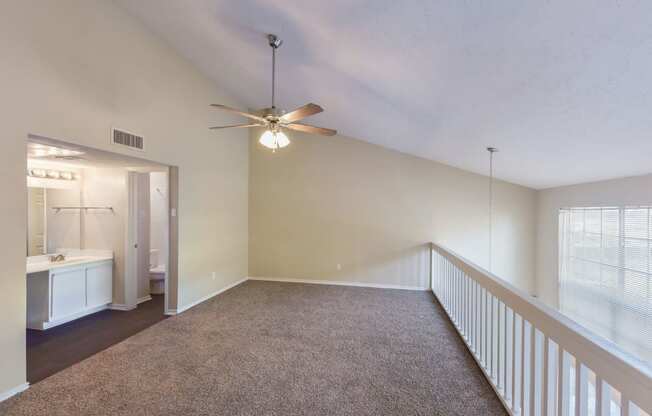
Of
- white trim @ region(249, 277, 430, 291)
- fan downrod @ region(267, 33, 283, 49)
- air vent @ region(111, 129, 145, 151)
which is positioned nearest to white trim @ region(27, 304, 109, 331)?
air vent @ region(111, 129, 145, 151)

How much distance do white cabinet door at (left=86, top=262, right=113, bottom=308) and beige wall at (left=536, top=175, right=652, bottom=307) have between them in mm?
7292

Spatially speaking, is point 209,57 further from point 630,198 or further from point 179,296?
point 630,198

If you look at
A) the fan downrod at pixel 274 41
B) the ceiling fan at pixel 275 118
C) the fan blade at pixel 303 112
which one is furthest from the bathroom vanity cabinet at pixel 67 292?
the fan downrod at pixel 274 41

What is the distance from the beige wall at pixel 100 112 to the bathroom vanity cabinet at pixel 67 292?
3.89 feet

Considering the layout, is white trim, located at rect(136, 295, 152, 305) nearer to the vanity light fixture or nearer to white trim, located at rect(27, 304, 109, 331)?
white trim, located at rect(27, 304, 109, 331)

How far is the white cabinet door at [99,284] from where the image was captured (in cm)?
422

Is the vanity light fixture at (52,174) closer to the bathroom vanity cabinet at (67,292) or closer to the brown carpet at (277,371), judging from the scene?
the bathroom vanity cabinet at (67,292)

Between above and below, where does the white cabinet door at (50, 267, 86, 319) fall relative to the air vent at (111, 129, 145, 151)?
below

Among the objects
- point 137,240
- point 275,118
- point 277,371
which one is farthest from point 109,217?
point 277,371

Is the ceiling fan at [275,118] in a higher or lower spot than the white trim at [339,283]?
higher

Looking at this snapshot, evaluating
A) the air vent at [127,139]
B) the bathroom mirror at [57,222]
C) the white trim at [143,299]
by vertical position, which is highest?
the air vent at [127,139]

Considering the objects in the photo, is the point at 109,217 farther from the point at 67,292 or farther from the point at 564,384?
the point at 564,384

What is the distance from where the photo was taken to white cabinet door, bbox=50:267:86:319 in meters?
3.80

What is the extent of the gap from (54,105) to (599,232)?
6.85 metres
